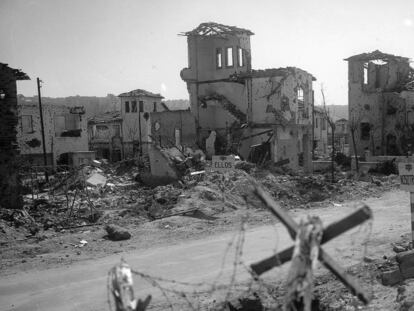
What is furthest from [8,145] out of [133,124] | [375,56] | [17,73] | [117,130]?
[133,124]

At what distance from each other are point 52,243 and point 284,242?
6996mm

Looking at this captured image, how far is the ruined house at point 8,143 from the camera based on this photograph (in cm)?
1925

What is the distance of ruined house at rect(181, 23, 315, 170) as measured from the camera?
107 feet

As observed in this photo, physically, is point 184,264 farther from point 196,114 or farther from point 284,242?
point 196,114

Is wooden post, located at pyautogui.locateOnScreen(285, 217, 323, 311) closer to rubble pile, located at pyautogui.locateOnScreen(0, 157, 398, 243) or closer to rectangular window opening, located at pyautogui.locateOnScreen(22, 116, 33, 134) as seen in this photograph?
rubble pile, located at pyautogui.locateOnScreen(0, 157, 398, 243)

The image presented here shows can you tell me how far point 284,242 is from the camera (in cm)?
1274

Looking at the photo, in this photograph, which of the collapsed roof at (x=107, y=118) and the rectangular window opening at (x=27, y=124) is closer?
the rectangular window opening at (x=27, y=124)

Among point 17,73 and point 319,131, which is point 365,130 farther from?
point 17,73

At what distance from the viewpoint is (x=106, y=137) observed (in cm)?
6000

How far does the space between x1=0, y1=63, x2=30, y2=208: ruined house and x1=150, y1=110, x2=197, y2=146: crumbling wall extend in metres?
17.7

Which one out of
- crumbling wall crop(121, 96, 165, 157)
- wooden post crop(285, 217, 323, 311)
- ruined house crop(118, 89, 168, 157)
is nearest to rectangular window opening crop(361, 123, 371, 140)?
ruined house crop(118, 89, 168, 157)

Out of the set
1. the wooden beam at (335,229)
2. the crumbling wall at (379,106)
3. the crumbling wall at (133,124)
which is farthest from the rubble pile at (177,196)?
the crumbling wall at (133,124)

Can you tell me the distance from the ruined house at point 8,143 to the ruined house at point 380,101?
30446 millimetres

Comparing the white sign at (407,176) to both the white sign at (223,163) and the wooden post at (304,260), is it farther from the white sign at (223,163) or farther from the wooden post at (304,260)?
the white sign at (223,163)
